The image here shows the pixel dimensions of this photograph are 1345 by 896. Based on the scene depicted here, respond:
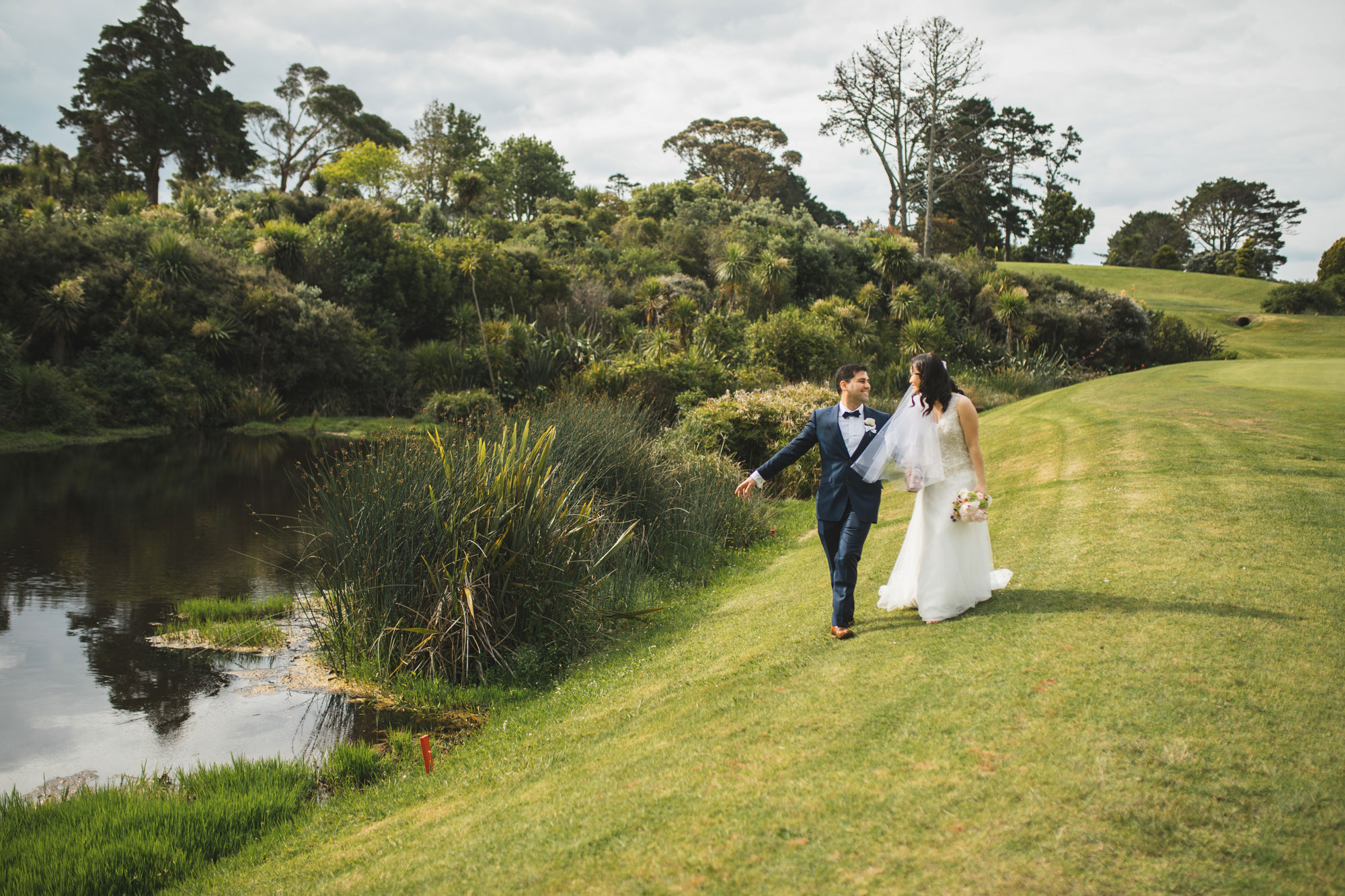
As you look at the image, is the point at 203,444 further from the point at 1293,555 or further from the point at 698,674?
the point at 1293,555

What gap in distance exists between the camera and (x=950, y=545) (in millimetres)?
5949

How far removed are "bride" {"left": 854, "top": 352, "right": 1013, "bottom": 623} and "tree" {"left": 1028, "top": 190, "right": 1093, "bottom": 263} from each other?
70.9 m

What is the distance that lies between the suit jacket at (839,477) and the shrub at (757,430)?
10.5m

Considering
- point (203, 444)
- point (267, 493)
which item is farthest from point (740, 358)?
point (203, 444)

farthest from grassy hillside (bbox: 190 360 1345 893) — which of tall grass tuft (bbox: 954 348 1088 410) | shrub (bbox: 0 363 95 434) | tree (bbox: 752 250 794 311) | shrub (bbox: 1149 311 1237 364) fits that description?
shrub (bbox: 1149 311 1237 364)

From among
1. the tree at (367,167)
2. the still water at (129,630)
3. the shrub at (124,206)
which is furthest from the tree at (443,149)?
the still water at (129,630)

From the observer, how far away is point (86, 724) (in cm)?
691

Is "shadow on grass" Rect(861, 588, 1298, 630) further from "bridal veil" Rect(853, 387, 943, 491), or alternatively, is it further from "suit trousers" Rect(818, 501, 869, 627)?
"bridal veil" Rect(853, 387, 943, 491)

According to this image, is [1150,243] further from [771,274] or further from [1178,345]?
[771,274]

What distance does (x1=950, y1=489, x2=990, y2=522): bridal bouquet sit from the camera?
5.76 m

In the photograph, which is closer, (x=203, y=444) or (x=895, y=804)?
(x=895, y=804)

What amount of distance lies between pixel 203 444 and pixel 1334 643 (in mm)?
27316

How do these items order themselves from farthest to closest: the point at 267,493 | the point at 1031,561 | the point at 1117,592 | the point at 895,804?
1. the point at 267,493
2. the point at 1031,561
3. the point at 1117,592
4. the point at 895,804

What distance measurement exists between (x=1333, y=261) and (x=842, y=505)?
6153 cm
